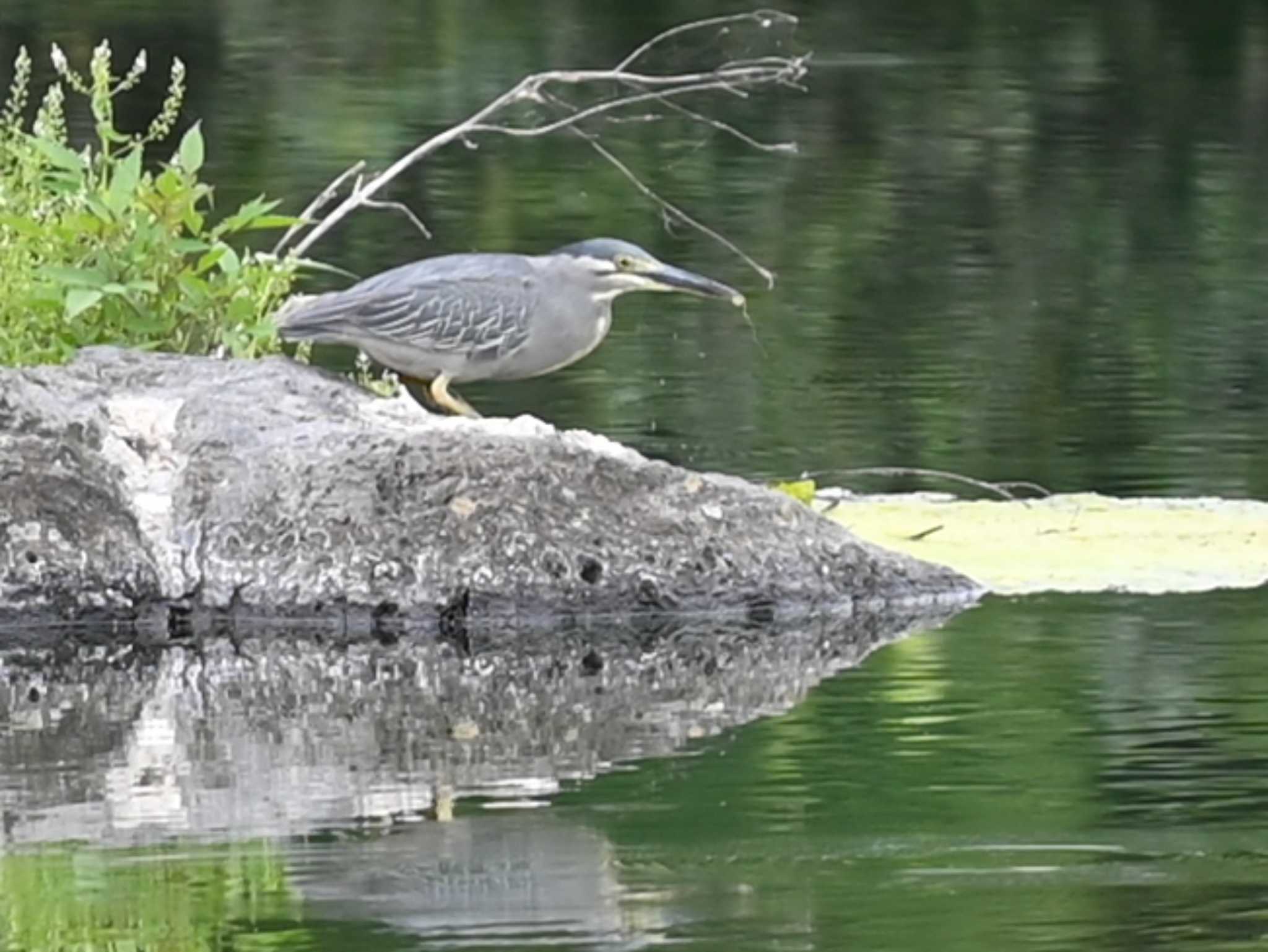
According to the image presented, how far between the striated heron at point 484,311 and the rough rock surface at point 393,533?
0.73 meters

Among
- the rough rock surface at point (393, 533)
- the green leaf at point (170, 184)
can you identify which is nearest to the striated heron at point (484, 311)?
the green leaf at point (170, 184)

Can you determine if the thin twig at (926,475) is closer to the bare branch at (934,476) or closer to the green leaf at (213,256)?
the bare branch at (934,476)

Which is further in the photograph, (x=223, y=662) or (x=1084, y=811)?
(x=223, y=662)

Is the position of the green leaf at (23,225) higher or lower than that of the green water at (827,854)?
higher

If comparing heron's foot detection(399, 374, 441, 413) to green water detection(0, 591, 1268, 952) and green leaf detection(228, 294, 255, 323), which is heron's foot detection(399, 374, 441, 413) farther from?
green water detection(0, 591, 1268, 952)

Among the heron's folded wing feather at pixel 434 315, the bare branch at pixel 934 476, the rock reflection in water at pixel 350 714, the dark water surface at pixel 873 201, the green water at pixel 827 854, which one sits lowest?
the dark water surface at pixel 873 201

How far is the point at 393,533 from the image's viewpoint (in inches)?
344

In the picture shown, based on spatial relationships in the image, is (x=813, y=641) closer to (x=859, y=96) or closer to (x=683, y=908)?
(x=683, y=908)

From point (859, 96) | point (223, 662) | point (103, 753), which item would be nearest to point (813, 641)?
point (223, 662)

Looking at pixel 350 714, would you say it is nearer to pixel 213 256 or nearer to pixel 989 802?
pixel 989 802

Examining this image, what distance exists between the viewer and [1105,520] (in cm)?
969

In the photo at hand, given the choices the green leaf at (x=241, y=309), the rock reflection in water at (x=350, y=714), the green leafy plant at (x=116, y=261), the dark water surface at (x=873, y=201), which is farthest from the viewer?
the dark water surface at (x=873, y=201)

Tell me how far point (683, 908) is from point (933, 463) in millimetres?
5234

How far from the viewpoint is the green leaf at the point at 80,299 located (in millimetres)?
9430
